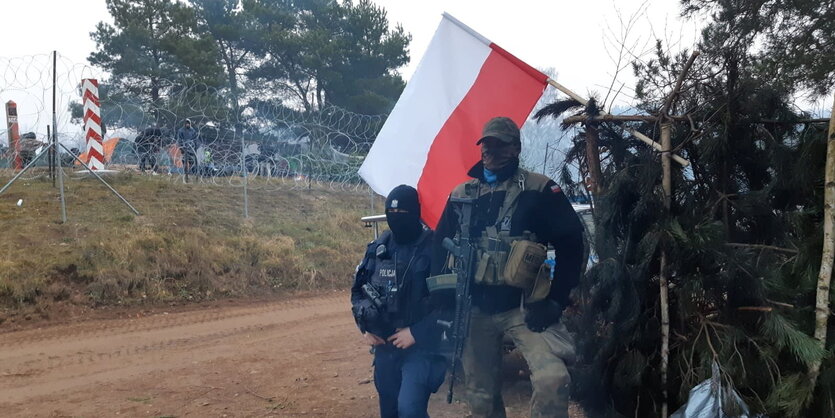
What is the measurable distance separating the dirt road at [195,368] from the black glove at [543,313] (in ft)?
4.84

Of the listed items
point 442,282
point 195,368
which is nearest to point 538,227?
point 442,282

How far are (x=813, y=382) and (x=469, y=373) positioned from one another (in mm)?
1670

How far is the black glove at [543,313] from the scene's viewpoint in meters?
3.04

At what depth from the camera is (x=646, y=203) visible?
3201mm

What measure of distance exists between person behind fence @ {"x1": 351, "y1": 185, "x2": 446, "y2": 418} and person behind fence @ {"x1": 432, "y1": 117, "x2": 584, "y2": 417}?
0.14 metres

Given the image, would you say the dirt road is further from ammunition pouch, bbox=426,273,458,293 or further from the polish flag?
the polish flag

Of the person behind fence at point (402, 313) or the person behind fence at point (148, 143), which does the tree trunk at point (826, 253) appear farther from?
the person behind fence at point (148, 143)

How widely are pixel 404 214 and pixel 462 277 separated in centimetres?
50

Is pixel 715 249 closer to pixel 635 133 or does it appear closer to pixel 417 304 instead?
pixel 635 133

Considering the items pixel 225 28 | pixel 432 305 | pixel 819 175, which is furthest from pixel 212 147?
pixel 225 28

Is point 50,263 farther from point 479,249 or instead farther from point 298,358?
point 479,249

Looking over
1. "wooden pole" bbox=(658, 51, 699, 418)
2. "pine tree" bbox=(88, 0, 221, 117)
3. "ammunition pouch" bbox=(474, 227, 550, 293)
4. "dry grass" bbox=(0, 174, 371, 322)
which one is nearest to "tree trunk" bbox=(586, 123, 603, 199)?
"wooden pole" bbox=(658, 51, 699, 418)

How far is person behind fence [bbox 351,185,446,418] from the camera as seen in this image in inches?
131

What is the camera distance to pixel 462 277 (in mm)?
3209
